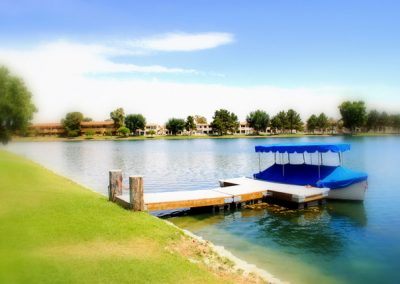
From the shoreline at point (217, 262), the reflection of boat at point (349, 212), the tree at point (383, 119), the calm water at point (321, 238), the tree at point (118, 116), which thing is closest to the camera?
the shoreline at point (217, 262)

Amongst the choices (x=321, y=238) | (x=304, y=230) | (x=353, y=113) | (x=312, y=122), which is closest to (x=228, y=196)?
(x=304, y=230)

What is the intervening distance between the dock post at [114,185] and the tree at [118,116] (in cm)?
17091

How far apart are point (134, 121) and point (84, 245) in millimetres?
181396

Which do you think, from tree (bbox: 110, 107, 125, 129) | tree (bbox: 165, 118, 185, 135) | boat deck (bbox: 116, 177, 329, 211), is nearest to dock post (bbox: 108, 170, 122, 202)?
boat deck (bbox: 116, 177, 329, 211)

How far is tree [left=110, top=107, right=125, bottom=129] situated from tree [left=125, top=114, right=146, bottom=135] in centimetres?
274

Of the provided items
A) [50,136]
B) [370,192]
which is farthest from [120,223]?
[50,136]

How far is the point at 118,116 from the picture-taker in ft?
620

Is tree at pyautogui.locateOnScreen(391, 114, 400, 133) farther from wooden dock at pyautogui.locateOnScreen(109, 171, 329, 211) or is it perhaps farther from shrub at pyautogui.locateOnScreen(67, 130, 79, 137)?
wooden dock at pyautogui.locateOnScreen(109, 171, 329, 211)

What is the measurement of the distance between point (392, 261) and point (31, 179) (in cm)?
2257

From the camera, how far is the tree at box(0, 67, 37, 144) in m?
57.2

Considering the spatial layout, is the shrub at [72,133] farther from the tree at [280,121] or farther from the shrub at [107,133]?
the tree at [280,121]

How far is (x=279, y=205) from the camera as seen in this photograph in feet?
84.7

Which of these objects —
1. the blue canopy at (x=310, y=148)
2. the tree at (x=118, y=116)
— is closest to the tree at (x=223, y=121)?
the tree at (x=118, y=116)

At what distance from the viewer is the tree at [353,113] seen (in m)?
161
